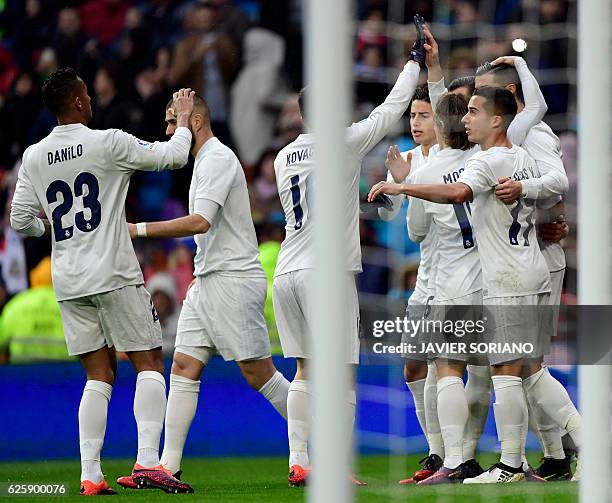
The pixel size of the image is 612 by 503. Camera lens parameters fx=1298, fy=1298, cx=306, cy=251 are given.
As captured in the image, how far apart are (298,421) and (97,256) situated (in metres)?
1.23

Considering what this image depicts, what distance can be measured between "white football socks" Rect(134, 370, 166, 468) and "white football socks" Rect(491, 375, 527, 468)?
153 centimetres

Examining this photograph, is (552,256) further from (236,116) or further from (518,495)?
(236,116)

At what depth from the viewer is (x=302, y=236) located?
6.24 metres

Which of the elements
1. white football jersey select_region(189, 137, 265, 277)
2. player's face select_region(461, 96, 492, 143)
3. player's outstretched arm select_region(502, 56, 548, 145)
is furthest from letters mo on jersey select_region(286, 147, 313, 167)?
player's outstretched arm select_region(502, 56, 548, 145)

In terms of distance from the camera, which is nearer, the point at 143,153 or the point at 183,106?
the point at 143,153

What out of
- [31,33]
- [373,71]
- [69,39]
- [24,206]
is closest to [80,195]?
[24,206]

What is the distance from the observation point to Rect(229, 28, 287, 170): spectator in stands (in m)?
10.1

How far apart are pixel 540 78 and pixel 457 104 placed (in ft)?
4.71

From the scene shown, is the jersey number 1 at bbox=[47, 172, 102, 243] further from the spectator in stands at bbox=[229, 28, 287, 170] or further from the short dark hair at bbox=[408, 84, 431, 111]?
the spectator in stands at bbox=[229, 28, 287, 170]

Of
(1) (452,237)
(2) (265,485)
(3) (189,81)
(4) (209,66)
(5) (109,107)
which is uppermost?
(4) (209,66)

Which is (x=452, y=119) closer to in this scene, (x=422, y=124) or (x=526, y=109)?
(x=526, y=109)

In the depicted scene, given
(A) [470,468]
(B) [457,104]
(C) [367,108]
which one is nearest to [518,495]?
(A) [470,468]

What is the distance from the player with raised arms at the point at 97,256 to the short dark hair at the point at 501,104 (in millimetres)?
1406

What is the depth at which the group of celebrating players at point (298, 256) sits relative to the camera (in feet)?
18.7
